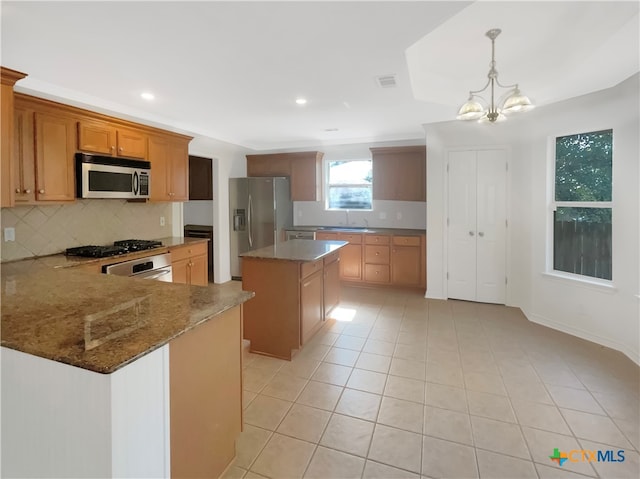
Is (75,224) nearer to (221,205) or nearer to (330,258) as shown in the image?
(221,205)

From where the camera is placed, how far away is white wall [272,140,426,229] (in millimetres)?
5656

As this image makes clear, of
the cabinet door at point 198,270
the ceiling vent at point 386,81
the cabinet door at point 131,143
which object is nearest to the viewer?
the ceiling vent at point 386,81

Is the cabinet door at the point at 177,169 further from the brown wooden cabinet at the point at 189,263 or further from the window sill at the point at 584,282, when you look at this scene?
the window sill at the point at 584,282

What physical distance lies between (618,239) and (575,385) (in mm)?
1486

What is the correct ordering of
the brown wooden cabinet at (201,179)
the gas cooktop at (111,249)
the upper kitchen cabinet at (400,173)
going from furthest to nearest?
1. the brown wooden cabinet at (201,179)
2. the upper kitchen cabinet at (400,173)
3. the gas cooktop at (111,249)

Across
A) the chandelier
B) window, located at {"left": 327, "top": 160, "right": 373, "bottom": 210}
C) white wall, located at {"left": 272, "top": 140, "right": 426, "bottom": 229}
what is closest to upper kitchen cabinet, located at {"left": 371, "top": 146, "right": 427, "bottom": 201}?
white wall, located at {"left": 272, "top": 140, "right": 426, "bottom": 229}

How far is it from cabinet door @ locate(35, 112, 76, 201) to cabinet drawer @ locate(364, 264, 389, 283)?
3869mm

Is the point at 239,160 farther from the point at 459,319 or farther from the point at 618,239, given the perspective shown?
the point at 618,239

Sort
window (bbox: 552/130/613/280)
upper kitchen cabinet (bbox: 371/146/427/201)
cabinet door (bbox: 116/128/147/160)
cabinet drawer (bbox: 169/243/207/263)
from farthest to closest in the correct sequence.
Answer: upper kitchen cabinet (bbox: 371/146/427/201) → cabinet drawer (bbox: 169/243/207/263) → cabinet door (bbox: 116/128/147/160) → window (bbox: 552/130/613/280)

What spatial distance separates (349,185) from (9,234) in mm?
4534

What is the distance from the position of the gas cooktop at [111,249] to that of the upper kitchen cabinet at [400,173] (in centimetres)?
335

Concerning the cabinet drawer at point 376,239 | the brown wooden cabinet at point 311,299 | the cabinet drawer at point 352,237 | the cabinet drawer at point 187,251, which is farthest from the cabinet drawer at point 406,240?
the cabinet drawer at point 187,251

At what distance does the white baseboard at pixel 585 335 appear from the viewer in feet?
9.80

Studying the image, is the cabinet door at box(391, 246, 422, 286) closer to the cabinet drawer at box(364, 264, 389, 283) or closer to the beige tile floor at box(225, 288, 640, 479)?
the cabinet drawer at box(364, 264, 389, 283)
